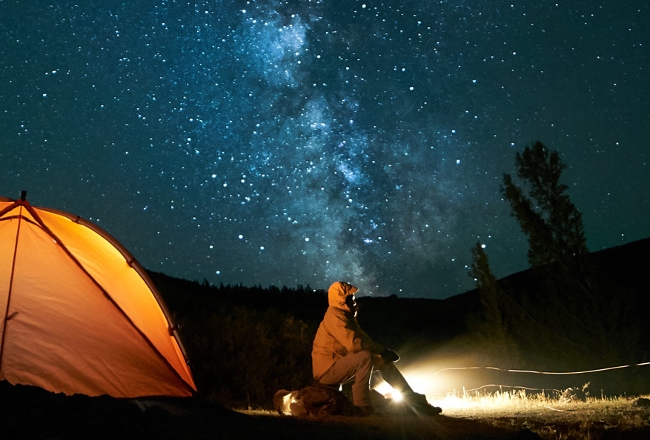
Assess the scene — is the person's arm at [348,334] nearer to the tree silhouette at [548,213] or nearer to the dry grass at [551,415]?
the dry grass at [551,415]

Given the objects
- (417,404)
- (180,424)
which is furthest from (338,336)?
(180,424)

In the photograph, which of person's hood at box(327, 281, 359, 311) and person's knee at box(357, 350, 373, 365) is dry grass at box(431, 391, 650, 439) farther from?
person's hood at box(327, 281, 359, 311)

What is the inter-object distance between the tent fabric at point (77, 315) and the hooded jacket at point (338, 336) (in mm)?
1665

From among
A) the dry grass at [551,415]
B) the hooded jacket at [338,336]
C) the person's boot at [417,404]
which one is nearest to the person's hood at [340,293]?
the hooded jacket at [338,336]

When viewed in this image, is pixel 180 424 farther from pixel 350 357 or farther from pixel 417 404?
pixel 417 404

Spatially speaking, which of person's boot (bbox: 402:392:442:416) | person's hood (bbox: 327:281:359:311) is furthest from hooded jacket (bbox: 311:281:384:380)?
person's boot (bbox: 402:392:442:416)

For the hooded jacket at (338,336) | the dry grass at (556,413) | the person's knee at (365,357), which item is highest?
the hooded jacket at (338,336)

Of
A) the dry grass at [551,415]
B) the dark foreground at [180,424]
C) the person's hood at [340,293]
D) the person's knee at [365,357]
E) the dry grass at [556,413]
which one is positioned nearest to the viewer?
the dark foreground at [180,424]

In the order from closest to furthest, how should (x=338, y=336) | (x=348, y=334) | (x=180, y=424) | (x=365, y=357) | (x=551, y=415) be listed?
(x=180, y=424) → (x=365, y=357) → (x=348, y=334) → (x=338, y=336) → (x=551, y=415)

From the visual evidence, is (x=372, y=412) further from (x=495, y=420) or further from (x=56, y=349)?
(x=56, y=349)

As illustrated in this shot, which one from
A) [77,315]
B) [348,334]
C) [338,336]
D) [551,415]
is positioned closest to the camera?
[77,315]

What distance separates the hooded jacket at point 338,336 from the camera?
7625 millimetres

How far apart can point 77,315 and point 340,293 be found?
122 inches

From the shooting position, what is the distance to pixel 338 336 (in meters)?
7.72
